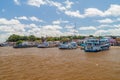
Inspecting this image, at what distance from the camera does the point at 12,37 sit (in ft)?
546

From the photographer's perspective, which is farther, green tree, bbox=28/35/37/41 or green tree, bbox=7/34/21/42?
green tree, bbox=28/35/37/41

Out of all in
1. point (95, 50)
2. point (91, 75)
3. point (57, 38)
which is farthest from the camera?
point (57, 38)

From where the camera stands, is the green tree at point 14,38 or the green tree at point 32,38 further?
the green tree at point 32,38

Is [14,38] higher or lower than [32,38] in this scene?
higher

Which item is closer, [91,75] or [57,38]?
[91,75]

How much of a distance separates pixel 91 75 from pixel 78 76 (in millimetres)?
1585

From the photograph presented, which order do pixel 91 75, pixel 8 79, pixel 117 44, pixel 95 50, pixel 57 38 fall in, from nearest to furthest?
pixel 8 79 → pixel 91 75 → pixel 95 50 → pixel 117 44 → pixel 57 38

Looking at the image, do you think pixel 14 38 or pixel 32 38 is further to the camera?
pixel 32 38

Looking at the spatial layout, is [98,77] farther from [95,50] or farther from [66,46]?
[66,46]

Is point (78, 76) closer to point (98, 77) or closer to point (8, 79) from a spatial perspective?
point (98, 77)

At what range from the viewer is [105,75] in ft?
81.5

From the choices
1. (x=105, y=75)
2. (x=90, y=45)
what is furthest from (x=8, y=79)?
(x=90, y=45)

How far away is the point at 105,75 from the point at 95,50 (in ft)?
135

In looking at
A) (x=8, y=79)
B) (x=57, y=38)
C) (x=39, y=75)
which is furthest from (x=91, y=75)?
(x=57, y=38)
